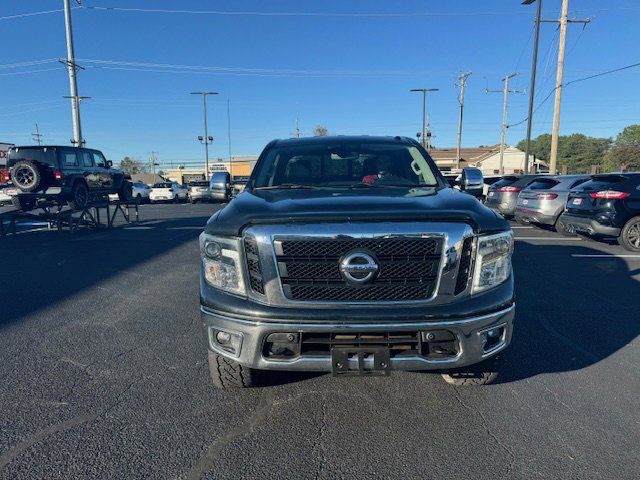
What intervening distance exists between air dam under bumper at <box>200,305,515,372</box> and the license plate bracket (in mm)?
43

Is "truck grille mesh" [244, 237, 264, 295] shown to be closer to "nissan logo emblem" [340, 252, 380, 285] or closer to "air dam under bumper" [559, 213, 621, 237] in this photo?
"nissan logo emblem" [340, 252, 380, 285]

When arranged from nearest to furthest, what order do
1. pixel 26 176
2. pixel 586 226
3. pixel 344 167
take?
pixel 344 167
pixel 586 226
pixel 26 176

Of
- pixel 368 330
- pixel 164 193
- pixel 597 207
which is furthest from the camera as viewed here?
pixel 164 193

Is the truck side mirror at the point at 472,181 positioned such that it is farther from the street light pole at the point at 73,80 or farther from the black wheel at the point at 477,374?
the street light pole at the point at 73,80

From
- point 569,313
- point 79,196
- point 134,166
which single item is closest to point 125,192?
point 79,196

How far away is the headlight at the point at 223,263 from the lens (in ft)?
8.60

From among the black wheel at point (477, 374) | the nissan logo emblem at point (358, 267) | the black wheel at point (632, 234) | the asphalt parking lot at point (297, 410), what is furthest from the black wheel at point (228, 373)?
the black wheel at point (632, 234)

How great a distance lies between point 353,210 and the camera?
2.62 meters

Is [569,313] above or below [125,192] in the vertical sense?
below

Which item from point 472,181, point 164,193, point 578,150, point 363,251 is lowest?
point 164,193

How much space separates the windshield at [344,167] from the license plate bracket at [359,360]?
1.56 meters

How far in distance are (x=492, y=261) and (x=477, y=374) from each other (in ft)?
2.96

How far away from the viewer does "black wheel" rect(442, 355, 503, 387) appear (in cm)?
300

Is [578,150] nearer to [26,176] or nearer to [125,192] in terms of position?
[125,192]
